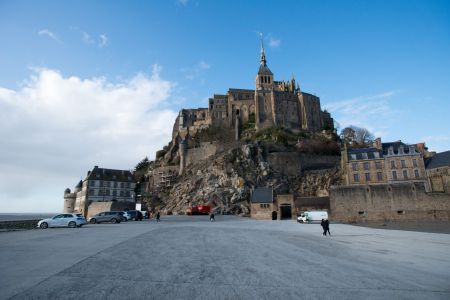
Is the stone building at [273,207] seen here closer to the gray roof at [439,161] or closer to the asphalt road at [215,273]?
the gray roof at [439,161]

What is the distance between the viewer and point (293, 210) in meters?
38.4

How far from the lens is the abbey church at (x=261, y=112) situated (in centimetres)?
7988

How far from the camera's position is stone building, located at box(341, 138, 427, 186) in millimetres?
41281

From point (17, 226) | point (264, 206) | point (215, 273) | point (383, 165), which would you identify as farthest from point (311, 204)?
point (17, 226)

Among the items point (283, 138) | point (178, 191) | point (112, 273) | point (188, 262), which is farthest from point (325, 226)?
point (283, 138)

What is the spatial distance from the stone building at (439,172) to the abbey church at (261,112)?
38.8m

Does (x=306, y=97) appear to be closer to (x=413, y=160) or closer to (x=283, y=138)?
(x=283, y=138)

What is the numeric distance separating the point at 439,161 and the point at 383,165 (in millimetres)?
7191

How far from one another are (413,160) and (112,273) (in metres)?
47.2

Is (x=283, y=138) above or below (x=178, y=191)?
above

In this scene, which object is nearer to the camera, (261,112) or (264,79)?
(261,112)

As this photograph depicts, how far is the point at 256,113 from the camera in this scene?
80.1 metres

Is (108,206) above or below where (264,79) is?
below

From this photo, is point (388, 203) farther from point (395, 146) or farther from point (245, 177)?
point (245, 177)
